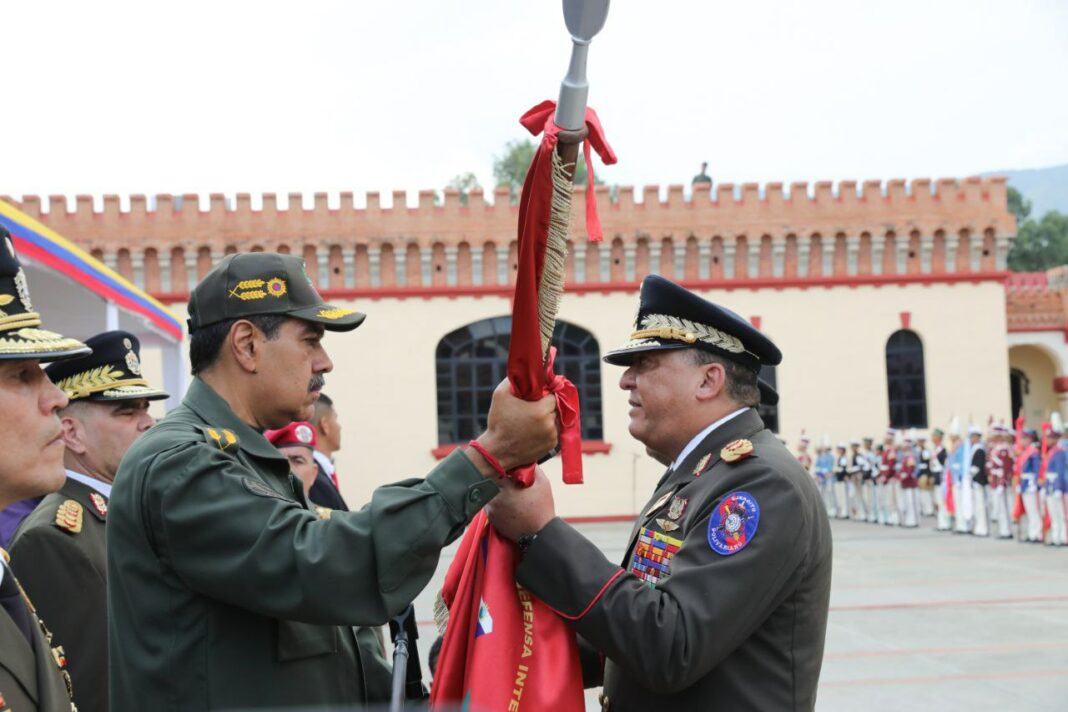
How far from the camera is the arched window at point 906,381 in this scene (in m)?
25.0

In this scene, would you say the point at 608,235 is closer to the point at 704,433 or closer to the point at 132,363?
the point at 132,363

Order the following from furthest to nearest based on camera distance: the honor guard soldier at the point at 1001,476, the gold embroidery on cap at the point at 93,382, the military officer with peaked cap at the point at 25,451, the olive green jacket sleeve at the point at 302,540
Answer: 1. the honor guard soldier at the point at 1001,476
2. the gold embroidery on cap at the point at 93,382
3. the military officer with peaked cap at the point at 25,451
4. the olive green jacket sleeve at the point at 302,540

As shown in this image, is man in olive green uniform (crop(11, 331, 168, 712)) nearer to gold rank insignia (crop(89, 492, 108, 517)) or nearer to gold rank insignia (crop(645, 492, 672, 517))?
gold rank insignia (crop(89, 492, 108, 517))

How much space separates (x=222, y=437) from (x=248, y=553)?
0.37 meters

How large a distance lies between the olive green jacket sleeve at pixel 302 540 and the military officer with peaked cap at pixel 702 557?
37 cm

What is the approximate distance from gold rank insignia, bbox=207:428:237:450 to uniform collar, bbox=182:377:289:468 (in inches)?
1.9

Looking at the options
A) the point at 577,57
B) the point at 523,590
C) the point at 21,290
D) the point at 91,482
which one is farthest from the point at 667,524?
the point at 91,482

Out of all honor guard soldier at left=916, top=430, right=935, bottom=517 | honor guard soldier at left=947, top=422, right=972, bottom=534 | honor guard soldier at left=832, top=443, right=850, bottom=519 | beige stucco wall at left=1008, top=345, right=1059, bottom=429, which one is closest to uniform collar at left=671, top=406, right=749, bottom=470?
honor guard soldier at left=947, top=422, right=972, bottom=534

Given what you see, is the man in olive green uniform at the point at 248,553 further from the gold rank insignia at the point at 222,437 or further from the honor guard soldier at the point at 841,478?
the honor guard soldier at the point at 841,478

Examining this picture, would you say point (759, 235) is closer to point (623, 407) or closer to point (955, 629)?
point (623, 407)

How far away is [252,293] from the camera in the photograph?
2.42 meters

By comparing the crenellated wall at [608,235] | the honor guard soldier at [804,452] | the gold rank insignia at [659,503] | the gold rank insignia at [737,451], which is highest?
the crenellated wall at [608,235]

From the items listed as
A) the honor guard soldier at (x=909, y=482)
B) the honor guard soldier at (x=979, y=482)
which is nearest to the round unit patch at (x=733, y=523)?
the honor guard soldier at (x=979, y=482)

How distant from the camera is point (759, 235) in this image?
25.2 m
